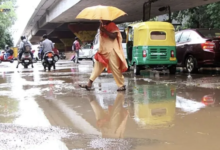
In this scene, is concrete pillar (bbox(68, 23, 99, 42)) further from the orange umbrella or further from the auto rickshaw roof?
the orange umbrella

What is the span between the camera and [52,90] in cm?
784

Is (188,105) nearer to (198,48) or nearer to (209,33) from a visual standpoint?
(198,48)

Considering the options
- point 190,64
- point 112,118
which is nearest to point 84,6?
point 190,64

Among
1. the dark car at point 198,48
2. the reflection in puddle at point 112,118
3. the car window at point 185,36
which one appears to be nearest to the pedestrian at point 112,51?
the reflection in puddle at point 112,118

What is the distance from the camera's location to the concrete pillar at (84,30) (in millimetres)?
32675

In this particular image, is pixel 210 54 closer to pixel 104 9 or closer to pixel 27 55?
pixel 104 9

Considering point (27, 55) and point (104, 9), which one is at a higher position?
point (104, 9)

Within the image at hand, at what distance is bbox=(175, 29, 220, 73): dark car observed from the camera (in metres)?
10.9

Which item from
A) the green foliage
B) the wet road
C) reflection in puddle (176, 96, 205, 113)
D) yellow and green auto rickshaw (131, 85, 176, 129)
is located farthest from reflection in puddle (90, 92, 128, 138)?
the green foliage

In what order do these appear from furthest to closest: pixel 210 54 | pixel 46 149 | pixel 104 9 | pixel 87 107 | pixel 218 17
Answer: pixel 218 17 → pixel 210 54 → pixel 104 9 → pixel 87 107 → pixel 46 149

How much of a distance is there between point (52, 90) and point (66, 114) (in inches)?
112

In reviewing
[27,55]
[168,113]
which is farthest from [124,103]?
[27,55]

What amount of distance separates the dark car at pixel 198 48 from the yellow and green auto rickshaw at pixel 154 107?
12.7ft

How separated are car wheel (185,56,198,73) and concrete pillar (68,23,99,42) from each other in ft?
70.3
